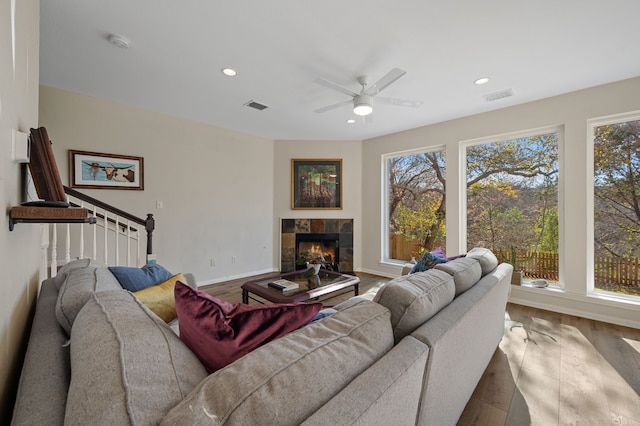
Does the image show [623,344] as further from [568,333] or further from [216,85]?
[216,85]

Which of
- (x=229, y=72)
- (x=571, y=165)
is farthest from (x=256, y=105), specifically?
(x=571, y=165)

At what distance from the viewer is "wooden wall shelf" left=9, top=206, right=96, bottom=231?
0.89m

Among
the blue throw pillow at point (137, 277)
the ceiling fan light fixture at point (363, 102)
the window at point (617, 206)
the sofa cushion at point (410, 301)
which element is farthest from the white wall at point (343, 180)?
the sofa cushion at point (410, 301)

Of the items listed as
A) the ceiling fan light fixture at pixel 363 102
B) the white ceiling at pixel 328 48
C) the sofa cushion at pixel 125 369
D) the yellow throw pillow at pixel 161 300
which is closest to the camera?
the sofa cushion at pixel 125 369

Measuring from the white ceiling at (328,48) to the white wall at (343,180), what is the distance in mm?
1619

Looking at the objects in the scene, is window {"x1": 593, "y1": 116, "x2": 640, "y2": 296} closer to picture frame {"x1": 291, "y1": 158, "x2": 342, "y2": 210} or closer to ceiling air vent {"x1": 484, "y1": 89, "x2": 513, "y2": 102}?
ceiling air vent {"x1": 484, "y1": 89, "x2": 513, "y2": 102}

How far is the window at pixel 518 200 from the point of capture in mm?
3250

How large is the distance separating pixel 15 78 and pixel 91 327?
3.18 ft

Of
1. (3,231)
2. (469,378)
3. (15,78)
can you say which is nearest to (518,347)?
(469,378)

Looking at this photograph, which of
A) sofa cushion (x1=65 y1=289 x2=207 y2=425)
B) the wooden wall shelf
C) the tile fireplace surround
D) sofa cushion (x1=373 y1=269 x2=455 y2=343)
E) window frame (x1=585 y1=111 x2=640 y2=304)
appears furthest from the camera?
the tile fireplace surround

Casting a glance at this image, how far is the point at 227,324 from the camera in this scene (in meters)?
0.79

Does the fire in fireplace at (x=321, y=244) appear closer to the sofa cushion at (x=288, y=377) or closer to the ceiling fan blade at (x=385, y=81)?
the ceiling fan blade at (x=385, y=81)

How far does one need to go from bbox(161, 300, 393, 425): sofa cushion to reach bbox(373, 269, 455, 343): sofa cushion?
7.1 inches

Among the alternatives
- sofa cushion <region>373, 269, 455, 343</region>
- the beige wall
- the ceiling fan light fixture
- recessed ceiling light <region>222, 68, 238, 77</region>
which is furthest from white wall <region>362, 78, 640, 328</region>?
the beige wall
